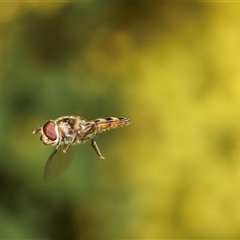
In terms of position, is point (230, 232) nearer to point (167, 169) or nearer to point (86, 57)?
point (167, 169)

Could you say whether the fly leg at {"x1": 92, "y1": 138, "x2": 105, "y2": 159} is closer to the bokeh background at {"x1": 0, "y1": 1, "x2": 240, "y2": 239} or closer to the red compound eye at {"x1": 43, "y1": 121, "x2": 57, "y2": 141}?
the bokeh background at {"x1": 0, "y1": 1, "x2": 240, "y2": 239}

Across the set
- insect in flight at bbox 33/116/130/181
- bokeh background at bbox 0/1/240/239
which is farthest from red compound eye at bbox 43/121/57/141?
bokeh background at bbox 0/1/240/239

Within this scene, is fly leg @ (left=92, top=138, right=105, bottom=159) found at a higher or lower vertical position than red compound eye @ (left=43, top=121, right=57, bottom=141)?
higher

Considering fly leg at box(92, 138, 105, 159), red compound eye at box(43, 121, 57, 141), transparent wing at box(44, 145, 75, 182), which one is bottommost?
transparent wing at box(44, 145, 75, 182)

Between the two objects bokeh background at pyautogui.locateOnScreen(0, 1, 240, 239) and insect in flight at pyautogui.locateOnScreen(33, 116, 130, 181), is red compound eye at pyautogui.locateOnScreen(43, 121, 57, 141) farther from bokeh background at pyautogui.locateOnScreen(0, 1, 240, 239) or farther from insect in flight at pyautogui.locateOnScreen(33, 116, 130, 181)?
bokeh background at pyautogui.locateOnScreen(0, 1, 240, 239)

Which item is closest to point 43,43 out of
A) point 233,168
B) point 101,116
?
point 101,116

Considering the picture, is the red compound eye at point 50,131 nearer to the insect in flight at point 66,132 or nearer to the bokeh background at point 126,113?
the insect in flight at point 66,132
